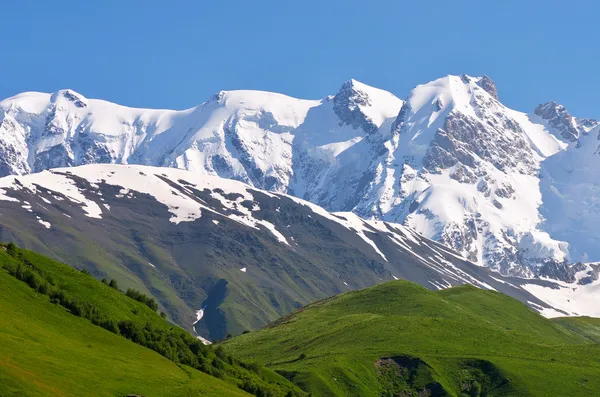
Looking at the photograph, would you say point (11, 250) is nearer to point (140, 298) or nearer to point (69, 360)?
point (140, 298)

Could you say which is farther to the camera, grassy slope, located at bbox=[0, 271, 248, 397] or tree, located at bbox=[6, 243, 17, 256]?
tree, located at bbox=[6, 243, 17, 256]

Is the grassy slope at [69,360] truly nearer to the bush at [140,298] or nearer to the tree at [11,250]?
the tree at [11,250]

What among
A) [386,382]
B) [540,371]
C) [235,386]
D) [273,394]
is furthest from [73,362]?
[540,371]

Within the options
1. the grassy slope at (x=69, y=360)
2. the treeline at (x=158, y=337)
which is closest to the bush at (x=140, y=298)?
the treeline at (x=158, y=337)

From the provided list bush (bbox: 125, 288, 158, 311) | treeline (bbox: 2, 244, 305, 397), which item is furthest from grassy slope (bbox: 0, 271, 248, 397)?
bush (bbox: 125, 288, 158, 311)

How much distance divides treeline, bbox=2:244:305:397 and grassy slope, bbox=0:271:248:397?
2579 millimetres

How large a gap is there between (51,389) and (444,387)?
11143 centimetres

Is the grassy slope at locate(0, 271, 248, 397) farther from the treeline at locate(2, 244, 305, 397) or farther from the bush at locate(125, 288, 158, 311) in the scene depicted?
the bush at locate(125, 288, 158, 311)

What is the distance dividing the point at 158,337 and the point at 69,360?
99.2ft

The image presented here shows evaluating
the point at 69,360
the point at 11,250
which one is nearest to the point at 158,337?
the point at 11,250

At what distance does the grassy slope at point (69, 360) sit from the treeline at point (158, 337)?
2.58 m

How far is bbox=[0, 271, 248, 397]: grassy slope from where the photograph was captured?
8125 centimetres

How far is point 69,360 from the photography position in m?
90.1

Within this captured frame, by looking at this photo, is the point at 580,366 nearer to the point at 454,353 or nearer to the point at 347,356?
the point at 454,353
